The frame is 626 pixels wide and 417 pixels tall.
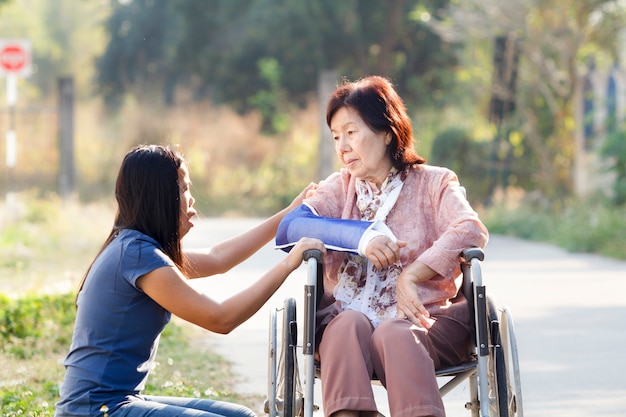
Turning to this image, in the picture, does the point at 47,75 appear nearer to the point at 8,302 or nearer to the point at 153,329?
the point at 8,302

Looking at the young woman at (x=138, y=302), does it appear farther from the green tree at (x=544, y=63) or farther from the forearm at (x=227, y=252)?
the green tree at (x=544, y=63)

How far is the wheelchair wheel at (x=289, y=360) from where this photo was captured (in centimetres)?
399

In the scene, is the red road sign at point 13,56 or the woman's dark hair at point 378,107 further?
the red road sign at point 13,56

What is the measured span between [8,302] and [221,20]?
2024cm

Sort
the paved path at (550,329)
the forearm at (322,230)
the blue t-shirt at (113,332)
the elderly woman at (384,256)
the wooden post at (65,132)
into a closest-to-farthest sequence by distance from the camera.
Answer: the blue t-shirt at (113,332) → the elderly woman at (384,256) → the forearm at (322,230) → the paved path at (550,329) → the wooden post at (65,132)

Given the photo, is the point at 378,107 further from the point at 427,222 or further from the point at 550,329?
the point at 550,329

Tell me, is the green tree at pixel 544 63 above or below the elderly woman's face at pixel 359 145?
above

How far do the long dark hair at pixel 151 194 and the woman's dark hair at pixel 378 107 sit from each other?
0.83 meters

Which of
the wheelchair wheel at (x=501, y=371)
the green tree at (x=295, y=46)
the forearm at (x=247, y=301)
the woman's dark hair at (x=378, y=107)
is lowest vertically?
the wheelchair wheel at (x=501, y=371)

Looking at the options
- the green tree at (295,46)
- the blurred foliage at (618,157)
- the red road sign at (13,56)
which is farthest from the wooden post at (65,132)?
the blurred foliage at (618,157)

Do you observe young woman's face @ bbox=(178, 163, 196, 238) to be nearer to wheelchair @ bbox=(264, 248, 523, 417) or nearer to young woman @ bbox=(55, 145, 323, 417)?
young woman @ bbox=(55, 145, 323, 417)

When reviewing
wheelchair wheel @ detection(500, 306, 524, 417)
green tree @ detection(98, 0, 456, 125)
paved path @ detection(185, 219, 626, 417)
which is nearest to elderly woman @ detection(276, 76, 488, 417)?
wheelchair wheel @ detection(500, 306, 524, 417)

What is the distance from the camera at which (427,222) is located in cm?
447

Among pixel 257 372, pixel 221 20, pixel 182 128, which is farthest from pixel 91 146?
pixel 257 372
